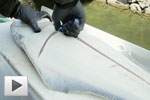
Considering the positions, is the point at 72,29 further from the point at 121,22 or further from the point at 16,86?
the point at 121,22

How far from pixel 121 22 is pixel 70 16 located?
6.32 feet

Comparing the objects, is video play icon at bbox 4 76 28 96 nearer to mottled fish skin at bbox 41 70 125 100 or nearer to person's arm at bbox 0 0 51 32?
mottled fish skin at bbox 41 70 125 100

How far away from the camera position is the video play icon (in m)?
1.39

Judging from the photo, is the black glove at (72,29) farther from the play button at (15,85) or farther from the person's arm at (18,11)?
the play button at (15,85)

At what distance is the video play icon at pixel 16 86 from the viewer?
1387 millimetres

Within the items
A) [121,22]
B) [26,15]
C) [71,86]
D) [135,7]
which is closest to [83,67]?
[71,86]

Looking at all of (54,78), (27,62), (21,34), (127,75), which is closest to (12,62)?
(27,62)

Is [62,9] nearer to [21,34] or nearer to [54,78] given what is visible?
[21,34]

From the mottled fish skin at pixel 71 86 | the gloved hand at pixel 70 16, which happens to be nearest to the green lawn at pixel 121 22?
the gloved hand at pixel 70 16

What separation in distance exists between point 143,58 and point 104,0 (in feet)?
7.44

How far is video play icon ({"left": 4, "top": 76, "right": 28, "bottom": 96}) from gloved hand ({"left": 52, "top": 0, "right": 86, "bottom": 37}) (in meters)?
0.36

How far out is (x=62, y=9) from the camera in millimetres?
1567

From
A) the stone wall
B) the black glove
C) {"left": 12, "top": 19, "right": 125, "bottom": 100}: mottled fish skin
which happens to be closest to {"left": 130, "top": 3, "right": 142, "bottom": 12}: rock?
the stone wall

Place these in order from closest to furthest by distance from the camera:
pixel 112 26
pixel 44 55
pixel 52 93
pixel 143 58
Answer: pixel 52 93 → pixel 44 55 → pixel 143 58 → pixel 112 26
